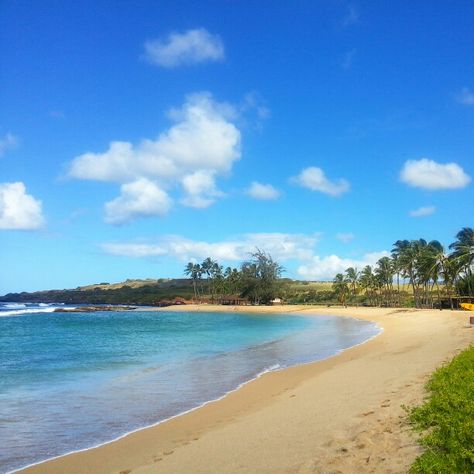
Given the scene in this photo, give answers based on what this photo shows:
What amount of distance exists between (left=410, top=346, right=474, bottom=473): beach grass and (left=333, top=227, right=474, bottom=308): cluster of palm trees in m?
52.1

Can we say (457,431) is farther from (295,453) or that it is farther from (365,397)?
(365,397)

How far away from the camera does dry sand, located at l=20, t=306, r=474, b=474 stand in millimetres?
6750

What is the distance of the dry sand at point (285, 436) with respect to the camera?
6.75 metres

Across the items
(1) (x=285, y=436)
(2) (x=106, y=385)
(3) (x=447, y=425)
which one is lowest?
(2) (x=106, y=385)

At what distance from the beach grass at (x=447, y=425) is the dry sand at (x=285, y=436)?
0.26m

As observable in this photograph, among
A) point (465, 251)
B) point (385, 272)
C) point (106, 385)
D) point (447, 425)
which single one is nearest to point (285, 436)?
point (447, 425)

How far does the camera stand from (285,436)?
332 inches

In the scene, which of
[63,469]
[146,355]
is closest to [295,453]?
[63,469]

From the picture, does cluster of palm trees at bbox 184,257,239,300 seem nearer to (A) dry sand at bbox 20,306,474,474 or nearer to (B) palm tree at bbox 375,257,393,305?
(B) palm tree at bbox 375,257,393,305

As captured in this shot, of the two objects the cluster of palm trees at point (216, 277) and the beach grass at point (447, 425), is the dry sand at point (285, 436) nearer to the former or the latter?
the beach grass at point (447, 425)

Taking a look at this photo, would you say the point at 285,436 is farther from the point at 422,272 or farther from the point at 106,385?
the point at 422,272

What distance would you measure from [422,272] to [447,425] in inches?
2924

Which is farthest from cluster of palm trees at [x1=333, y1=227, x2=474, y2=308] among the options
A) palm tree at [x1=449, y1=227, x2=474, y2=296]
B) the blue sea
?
the blue sea

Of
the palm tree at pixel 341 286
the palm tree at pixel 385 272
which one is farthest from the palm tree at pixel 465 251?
the palm tree at pixel 341 286
